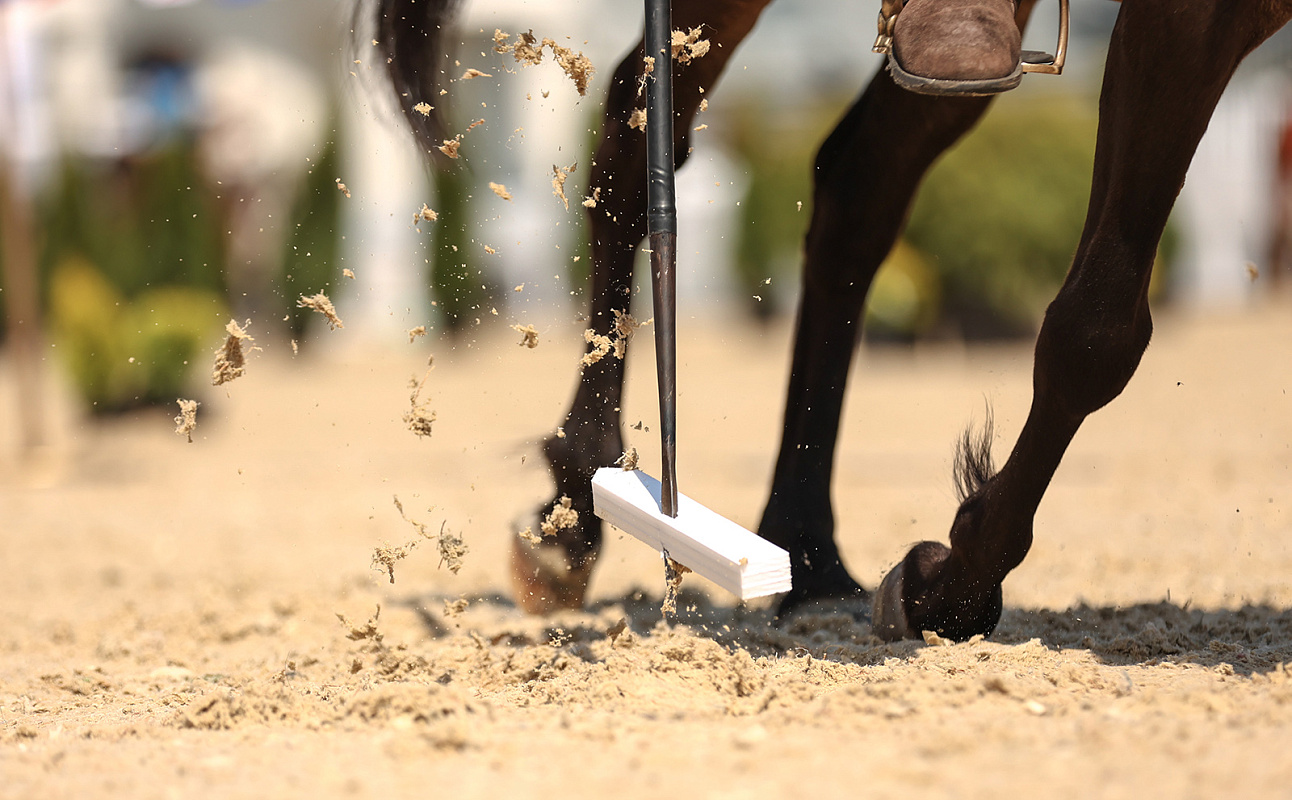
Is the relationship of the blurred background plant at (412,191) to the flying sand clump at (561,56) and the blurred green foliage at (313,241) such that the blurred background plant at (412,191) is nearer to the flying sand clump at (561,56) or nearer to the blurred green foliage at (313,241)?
the blurred green foliage at (313,241)

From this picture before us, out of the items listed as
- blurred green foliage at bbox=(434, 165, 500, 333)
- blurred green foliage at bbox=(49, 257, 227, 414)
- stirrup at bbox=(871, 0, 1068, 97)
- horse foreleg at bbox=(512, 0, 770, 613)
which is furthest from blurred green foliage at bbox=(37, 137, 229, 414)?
stirrup at bbox=(871, 0, 1068, 97)

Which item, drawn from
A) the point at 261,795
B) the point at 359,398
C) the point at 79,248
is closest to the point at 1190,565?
the point at 261,795

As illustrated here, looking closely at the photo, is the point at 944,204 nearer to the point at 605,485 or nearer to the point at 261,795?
the point at 605,485

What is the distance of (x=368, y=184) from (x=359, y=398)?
6631 mm

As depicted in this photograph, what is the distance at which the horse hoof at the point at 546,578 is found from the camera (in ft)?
9.00

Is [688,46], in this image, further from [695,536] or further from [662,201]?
[695,536]

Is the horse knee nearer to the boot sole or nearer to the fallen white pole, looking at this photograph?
the boot sole

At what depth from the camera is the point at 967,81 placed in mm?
1920

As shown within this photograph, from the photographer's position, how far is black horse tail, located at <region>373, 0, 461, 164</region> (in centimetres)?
288

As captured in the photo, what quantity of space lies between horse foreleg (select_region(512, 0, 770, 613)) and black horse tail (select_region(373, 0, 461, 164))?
1.51 ft

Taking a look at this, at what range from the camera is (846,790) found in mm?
1489

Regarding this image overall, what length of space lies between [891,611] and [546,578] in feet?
2.57

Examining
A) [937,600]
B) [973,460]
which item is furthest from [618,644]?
[973,460]

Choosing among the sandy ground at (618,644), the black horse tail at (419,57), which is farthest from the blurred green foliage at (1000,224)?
the black horse tail at (419,57)
